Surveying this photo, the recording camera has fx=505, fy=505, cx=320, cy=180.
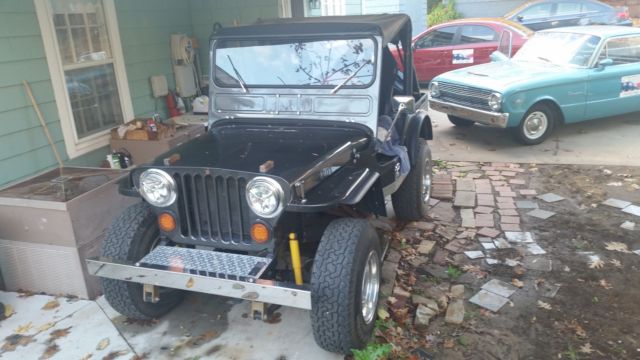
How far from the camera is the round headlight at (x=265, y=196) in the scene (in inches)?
113

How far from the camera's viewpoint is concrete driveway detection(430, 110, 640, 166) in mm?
6980

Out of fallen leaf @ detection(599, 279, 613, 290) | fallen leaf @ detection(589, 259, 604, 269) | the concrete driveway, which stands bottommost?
fallen leaf @ detection(599, 279, 613, 290)

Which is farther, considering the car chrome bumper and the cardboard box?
the car chrome bumper

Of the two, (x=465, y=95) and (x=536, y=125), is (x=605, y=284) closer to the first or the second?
(x=536, y=125)

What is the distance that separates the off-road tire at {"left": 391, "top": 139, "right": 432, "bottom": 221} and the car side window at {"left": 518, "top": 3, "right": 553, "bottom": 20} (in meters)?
10.8

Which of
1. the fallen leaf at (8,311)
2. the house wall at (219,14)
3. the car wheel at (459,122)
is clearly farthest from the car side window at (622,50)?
the fallen leaf at (8,311)

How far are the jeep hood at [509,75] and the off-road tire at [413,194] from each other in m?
2.69

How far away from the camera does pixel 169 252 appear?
3254 millimetres

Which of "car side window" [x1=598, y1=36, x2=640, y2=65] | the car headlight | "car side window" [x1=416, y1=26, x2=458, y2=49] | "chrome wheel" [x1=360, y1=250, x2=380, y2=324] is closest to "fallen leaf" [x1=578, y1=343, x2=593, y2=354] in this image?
"chrome wheel" [x1=360, y1=250, x2=380, y2=324]

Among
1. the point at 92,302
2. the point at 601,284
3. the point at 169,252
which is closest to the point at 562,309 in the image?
the point at 601,284

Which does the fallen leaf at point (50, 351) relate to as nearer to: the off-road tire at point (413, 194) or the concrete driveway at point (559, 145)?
the off-road tire at point (413, 194)

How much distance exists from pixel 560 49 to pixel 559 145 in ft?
5.13

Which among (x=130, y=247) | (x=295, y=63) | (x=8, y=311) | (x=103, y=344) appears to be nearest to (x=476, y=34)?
(x=295, y=63)

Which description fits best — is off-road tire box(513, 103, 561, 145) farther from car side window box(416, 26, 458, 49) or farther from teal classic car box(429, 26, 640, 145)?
car side window box(416, 26, 458, 49)
